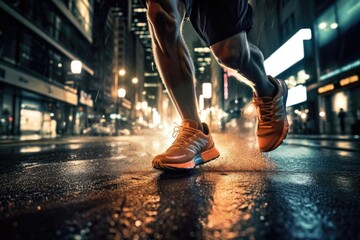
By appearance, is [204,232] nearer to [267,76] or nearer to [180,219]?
[180,219]

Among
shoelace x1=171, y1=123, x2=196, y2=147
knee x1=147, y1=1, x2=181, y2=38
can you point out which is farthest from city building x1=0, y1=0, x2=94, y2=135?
shoelace x1=171, y1=123, x2=196, y2=147

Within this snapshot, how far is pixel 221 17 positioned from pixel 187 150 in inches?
33.6

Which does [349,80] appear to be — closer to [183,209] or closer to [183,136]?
[183,136]

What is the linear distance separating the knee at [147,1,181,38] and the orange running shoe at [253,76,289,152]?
834 millimetres

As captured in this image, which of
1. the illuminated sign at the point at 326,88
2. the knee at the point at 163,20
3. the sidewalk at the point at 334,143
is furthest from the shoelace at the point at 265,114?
the illuminated sign at the point at 326,88

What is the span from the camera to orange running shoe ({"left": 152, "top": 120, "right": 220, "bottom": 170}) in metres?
1.45

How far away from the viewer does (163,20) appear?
1473mm

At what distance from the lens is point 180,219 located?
2.27 feet

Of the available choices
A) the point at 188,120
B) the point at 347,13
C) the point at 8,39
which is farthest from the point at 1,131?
A: the point at 347,13

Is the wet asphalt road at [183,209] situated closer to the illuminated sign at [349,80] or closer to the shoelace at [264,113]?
the shoelace at [264,113]

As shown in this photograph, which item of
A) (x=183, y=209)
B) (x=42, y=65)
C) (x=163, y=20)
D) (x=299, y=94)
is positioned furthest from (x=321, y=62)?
(x=42, y=65)

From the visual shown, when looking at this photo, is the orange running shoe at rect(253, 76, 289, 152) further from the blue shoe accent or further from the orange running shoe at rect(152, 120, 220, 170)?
the blue shoe accent

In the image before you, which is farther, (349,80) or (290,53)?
(290,53)

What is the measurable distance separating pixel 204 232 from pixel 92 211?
0.37 meters
